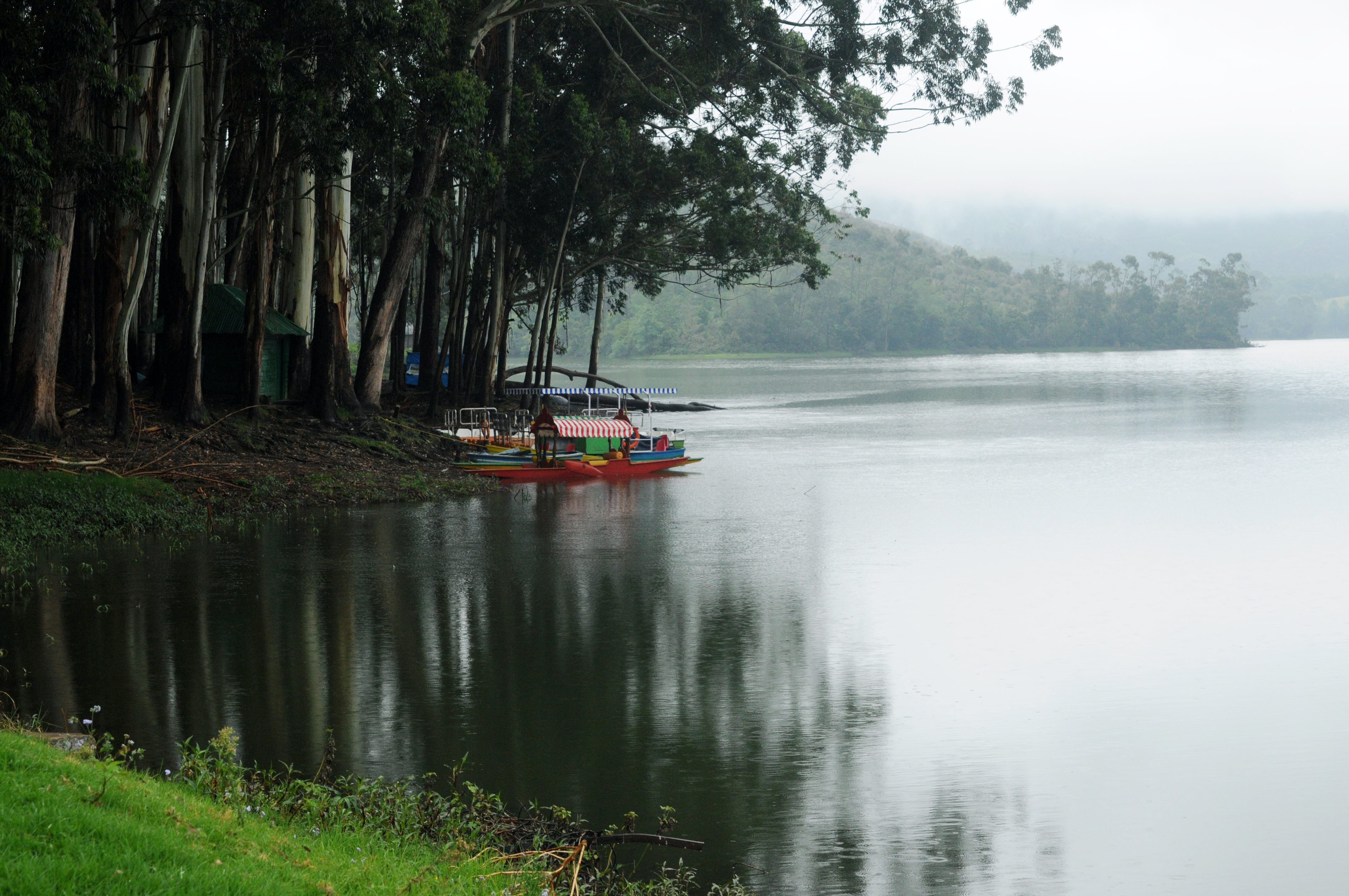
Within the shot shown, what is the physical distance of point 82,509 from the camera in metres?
16.0

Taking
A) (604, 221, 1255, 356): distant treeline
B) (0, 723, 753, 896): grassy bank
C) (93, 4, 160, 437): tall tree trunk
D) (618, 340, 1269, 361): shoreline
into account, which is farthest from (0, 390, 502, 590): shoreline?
(604, 221, 1255, 356): distant treeline

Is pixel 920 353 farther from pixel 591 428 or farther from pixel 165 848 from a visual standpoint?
pixel 165 848

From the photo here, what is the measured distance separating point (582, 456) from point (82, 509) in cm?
1177

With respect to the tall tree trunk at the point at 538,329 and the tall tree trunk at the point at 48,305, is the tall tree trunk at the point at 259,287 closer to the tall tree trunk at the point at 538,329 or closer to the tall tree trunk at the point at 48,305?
the tall tree trunk at the point at 48,305

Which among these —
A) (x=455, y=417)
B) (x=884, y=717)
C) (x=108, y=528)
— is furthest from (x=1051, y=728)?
(x=455, y=417)

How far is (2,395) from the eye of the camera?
1911 cm

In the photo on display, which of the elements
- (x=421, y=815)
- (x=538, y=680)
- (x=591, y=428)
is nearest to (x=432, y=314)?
(x=591, y=428)

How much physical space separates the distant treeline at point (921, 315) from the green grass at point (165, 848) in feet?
444

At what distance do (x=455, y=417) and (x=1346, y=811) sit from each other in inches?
1016

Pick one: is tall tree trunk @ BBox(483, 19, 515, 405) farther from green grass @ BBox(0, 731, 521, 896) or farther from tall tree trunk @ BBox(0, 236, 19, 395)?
green grass @ BBox(0, 731, 521, 896)

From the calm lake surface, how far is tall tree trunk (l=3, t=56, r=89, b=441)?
4.27 meters

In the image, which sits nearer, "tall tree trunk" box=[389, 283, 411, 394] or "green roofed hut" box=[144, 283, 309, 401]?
"green roofed hut" box=[144, 283, 309, 401]

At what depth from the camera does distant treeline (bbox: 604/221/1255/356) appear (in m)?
143

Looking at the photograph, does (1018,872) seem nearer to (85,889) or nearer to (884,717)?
(884,717)
